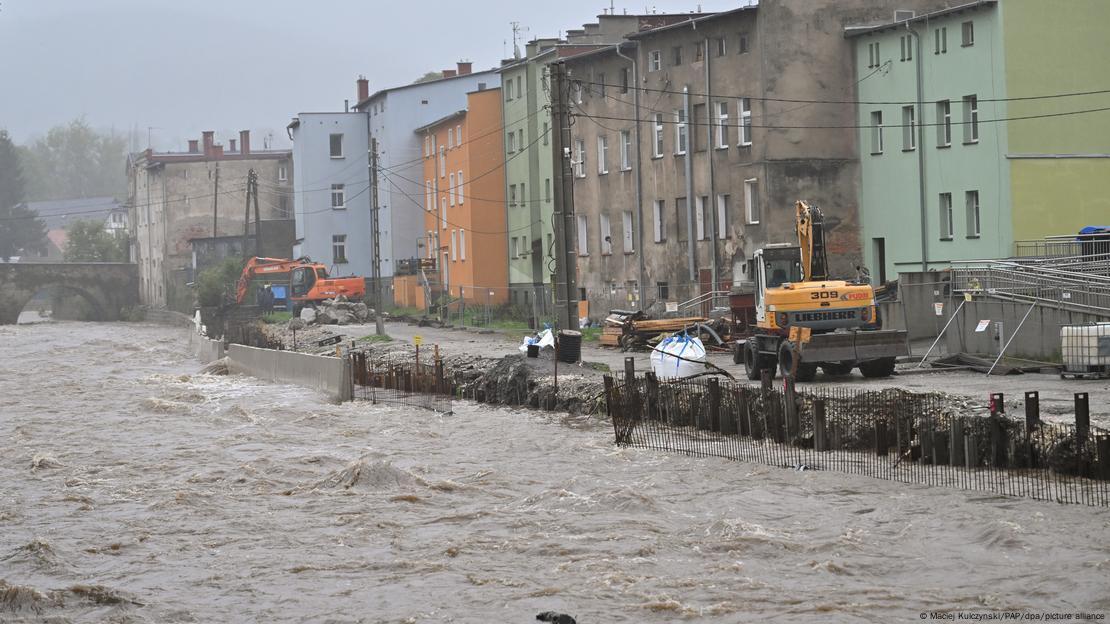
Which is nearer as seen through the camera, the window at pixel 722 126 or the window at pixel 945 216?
the window at pixel 945 216

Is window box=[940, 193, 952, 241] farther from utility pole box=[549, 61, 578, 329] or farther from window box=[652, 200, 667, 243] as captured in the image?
utility pole box=[549, 61, 578, 329]

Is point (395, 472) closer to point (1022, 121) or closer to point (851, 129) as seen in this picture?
point (1022, 121)

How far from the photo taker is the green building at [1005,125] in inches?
1625

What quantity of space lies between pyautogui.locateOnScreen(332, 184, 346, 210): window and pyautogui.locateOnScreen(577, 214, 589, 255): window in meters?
31.5

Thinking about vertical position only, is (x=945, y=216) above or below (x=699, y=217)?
below

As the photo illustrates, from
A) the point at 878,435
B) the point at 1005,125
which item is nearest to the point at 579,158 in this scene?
the point at 1005,125

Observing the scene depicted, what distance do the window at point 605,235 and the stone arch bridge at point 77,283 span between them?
51441 millimetres

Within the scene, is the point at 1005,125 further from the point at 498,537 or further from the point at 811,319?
the point at 498,537

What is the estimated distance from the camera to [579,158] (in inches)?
2440

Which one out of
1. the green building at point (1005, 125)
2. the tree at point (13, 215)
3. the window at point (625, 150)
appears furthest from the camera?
the tree at point (13, 215)

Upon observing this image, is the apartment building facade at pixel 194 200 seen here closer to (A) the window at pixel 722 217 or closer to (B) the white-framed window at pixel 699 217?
(B) the white-framed window at pixel 699 217

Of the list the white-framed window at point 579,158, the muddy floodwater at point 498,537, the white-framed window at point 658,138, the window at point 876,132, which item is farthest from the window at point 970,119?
the muddy floodwater at point 498,537

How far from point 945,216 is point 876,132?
4.91 m

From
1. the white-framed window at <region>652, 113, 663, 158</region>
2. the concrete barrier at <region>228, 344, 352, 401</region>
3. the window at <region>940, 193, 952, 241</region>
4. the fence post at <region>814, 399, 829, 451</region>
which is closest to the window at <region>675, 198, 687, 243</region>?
the white-framed window at <region>652, 113, 663, 158</region>
